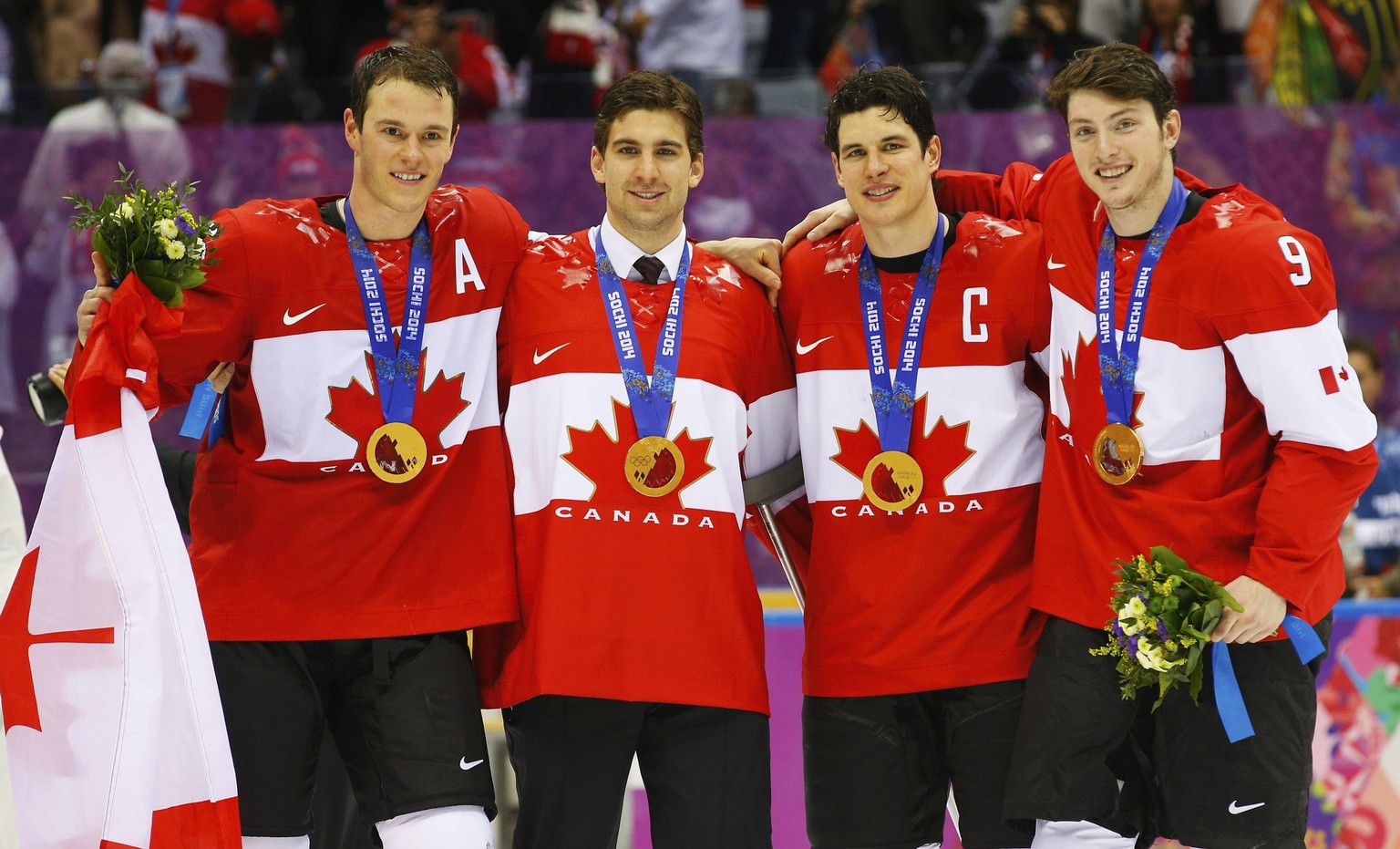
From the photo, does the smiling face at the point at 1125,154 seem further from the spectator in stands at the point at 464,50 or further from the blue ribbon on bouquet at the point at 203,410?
the spectator in stands at the point at 464,50

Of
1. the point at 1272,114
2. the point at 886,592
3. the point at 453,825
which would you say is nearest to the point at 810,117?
the point at 1272,114

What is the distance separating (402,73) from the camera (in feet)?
13.0

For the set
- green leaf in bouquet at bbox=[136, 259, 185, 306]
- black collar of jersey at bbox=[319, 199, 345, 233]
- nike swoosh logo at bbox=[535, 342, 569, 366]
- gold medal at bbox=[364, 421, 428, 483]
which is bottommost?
gold medal at bbox=[364, 421, 428, 483]

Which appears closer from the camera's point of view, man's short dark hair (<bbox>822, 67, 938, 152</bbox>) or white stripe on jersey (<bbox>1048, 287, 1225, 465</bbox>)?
white stripe on jersey (<bbox>1048, 287, 1225, 465</bbox>)

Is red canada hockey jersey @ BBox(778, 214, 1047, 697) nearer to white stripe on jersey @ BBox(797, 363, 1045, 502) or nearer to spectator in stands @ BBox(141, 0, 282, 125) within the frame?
white stripe on jersey @ BBox(797, 363, 1045, 502)

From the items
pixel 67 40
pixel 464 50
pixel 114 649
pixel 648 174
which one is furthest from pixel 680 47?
pixel 114 649

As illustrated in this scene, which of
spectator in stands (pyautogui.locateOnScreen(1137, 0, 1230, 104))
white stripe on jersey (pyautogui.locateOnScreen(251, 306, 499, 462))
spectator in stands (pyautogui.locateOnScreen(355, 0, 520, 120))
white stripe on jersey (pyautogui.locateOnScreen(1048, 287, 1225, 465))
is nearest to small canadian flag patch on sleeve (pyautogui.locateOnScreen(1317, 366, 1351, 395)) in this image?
white stripe on jersey (pyautogui.locateOnScreen(1048, 287, 1225, 465))

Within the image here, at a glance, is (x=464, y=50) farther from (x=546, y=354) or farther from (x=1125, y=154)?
(x=1125, y=154)

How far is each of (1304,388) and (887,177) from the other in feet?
3.66

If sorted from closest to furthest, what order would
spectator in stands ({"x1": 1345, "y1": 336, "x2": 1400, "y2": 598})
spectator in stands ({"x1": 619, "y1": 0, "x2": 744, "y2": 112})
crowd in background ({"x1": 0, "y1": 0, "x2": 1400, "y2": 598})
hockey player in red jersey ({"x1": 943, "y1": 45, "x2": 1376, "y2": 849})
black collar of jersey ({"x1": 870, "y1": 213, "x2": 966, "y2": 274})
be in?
hockey player in red jersey ({"x1": 943, "y1": 45, "x2": 1376, "y2": 849})
black collar of jersey ({"x1": 870, "y1": 213, "x2": 966, "y2": 274})
spectator in stands ({"x1": 1345, "y1": 336, "x2": 1400, "y2": 598})
crowd in background ({"x1": 0, "y1": 0, "x2": 1400, "y2": 598})
spectator in stands ({"x1": 619, "y1": 0, "x2": 744, "y2": 112})

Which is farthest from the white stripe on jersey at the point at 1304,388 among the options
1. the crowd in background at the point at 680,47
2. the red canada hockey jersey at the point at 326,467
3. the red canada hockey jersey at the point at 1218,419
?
the crowd in background at the point at 680,47

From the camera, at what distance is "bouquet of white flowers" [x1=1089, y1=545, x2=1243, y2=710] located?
141 inches

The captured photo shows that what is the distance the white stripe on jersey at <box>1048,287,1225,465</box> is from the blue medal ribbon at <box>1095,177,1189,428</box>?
0.08ft

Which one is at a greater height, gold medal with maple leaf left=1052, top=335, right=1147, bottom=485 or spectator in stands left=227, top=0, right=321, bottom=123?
spectator in stands left=227, top=0, right=321, bottom=123
